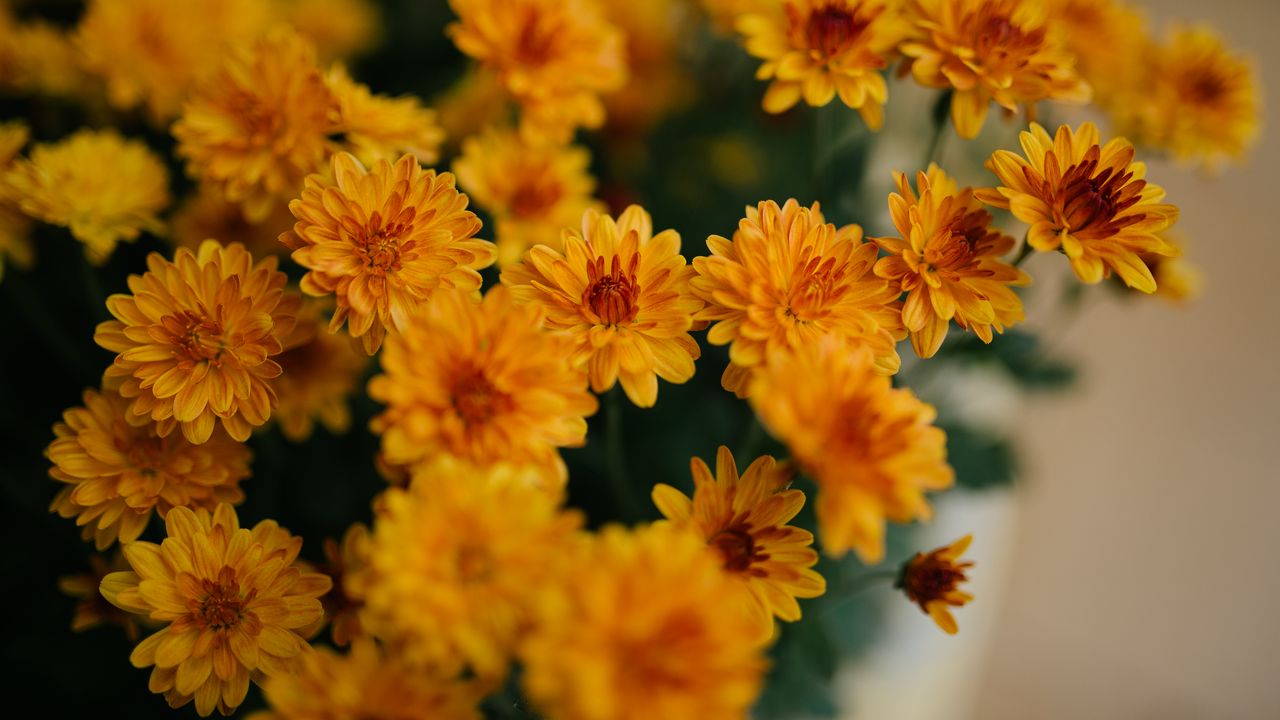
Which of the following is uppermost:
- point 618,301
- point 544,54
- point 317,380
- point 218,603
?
point 544,54

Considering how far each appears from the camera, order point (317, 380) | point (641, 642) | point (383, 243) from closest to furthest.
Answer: point (641, 642) → point (383, 243) → point (317, 380)

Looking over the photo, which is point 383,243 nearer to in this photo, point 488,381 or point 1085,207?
point 488,381

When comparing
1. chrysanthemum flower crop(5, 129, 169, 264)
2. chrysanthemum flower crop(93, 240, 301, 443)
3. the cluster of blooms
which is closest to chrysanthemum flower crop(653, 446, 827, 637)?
the cluster of blooms

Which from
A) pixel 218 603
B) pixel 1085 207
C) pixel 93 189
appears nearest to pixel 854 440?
pixel 1085 207

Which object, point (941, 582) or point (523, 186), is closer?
point (941, 582)

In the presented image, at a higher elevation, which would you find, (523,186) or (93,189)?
(523,186)

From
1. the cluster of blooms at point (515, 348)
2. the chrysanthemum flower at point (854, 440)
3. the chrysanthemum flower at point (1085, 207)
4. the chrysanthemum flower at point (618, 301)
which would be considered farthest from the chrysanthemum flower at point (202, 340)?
the chrysanthemum flower at point (1085, 207)

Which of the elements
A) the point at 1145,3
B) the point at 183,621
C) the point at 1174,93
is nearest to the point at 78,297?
the point at 183,621
